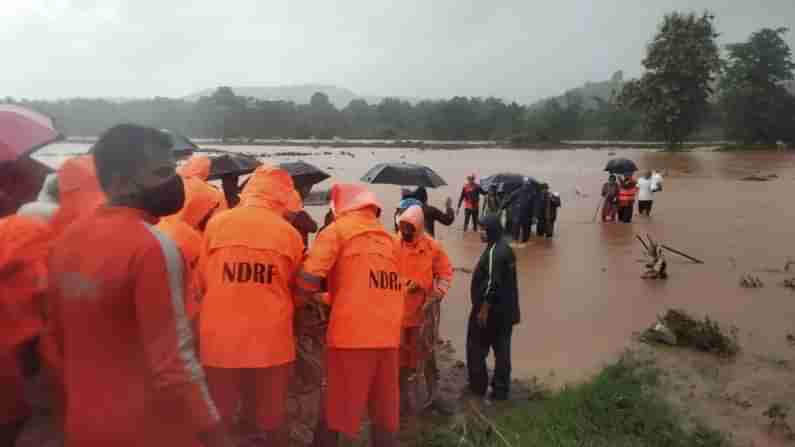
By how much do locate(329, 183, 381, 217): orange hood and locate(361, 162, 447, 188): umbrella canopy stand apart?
431cm

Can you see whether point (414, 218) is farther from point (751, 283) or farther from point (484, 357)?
point (751, 283)

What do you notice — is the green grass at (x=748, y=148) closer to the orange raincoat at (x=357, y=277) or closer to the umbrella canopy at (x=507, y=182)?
the umbrella canopy at (x=507, y=182)

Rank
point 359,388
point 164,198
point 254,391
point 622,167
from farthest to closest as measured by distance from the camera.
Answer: point 622,167, point 359,388, point 254,391, point 164,198

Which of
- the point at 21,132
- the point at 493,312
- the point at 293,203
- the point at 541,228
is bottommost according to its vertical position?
the point at 541,228

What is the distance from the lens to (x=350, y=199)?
11.7ft

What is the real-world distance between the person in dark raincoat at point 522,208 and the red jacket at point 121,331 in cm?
1178

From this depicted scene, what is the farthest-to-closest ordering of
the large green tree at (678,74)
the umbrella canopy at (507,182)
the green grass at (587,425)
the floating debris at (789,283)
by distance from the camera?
the large green tree at (678,74) < the umbrella canopy at (507,182) < the floating debris at (789,283) < the green grass at (587,425)

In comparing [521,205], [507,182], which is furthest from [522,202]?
[507,182]

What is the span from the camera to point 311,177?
4137 mm

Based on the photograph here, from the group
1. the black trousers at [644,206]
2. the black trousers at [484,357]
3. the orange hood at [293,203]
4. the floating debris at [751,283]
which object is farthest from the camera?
the black trousers at [644,206]

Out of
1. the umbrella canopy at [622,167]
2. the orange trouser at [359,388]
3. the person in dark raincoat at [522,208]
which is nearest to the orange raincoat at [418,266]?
the orange trouser at [359,388]

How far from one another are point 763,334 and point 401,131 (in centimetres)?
7136

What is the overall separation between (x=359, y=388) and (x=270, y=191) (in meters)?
1.09

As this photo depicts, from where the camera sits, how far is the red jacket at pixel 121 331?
193 centimetres
